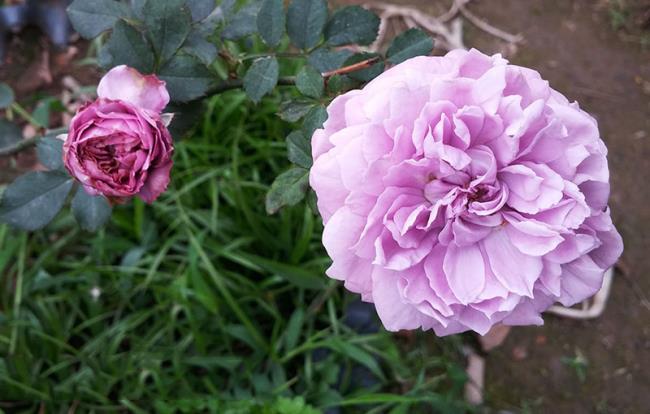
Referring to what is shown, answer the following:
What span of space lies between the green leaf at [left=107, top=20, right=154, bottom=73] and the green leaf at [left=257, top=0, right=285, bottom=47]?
0.16 meters

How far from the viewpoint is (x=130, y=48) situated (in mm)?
910

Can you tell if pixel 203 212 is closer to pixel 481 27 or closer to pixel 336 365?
pixel 336 365

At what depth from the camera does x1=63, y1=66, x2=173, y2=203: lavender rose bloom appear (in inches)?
31.9

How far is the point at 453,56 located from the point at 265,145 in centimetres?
108

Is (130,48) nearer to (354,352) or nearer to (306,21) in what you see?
(306,21)

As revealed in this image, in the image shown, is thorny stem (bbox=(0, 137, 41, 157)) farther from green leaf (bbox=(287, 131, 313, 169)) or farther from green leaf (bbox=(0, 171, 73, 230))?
green leaf (bbox=(287, 131, 313, 169))

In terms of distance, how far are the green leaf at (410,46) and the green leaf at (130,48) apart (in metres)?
0.33

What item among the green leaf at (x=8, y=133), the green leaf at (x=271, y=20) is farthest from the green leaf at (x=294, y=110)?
the green leaf at (x=8, y=133)

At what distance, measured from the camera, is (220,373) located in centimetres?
169

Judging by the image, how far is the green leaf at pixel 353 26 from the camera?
100cm

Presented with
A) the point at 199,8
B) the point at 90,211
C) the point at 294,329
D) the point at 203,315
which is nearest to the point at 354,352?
the point at 294,329

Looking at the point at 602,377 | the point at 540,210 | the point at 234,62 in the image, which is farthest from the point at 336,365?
the point at 540,210

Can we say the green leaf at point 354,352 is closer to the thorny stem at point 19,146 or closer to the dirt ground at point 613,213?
the dirt ground at point 613,213

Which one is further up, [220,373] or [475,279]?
[475,279]
